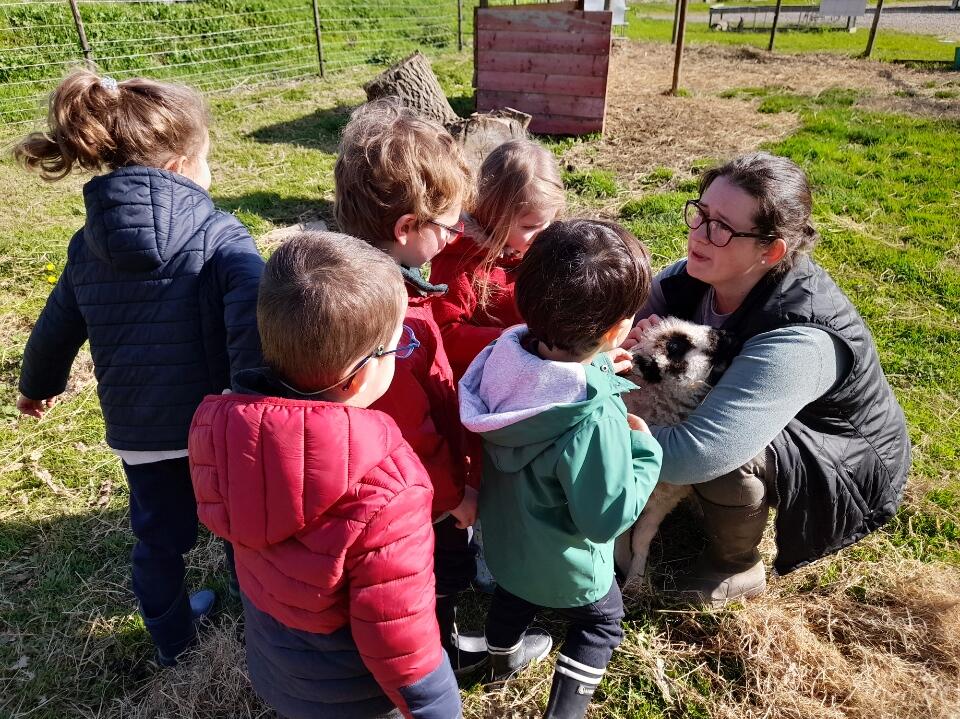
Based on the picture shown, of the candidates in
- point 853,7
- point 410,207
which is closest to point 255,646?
point 410,207

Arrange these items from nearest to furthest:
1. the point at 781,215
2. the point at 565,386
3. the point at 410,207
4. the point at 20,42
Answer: the point at 565,386 < the point at 410,207 < the point at 781,215 < the point at 20,42

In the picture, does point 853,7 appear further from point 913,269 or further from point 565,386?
point 565,386

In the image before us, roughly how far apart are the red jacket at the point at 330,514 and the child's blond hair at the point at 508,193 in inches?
42.0

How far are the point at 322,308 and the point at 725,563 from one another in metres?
2.08

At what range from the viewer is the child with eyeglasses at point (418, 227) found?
1.96m

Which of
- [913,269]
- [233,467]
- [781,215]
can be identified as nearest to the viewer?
[233,467]

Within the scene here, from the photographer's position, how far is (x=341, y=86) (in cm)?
1150

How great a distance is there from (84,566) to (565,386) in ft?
8.39

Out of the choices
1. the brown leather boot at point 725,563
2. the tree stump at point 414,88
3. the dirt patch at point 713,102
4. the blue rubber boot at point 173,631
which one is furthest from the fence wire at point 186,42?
the brown leather boot at point 725,563

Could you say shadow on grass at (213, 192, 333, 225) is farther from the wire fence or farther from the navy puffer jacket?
the navy puffer jacket

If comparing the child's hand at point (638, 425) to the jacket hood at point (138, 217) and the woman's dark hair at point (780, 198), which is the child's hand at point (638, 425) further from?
the jacket hood at point (138, 217)

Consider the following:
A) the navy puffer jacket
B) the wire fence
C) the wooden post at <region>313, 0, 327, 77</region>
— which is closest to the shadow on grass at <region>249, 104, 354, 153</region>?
the wire fence

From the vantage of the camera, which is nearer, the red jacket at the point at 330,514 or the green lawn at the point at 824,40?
the red jacket at the point at 330,514

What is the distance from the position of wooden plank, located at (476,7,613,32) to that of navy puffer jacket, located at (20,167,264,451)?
7.59 metres
